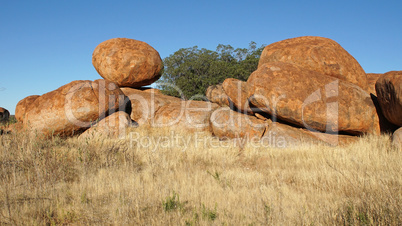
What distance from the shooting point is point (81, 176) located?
18.9ft

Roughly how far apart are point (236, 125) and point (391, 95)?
5.20 m

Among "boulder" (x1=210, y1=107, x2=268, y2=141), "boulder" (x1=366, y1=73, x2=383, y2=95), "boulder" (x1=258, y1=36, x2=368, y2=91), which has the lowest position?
"boulder" (x1=210, y1=107, x2=268, y2=141)

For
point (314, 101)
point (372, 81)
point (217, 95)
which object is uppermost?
point (372, 81)

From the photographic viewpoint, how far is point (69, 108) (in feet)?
37.2

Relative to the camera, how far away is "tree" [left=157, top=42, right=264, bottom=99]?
16.9 metres

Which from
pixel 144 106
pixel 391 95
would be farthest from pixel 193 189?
pixel 144 106

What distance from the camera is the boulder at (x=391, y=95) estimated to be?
781 cm

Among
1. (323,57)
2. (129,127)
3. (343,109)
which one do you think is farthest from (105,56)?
(343,109)

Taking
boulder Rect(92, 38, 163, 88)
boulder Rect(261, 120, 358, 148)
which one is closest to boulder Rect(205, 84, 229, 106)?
boulder Rect(261, 120, 358, 148)

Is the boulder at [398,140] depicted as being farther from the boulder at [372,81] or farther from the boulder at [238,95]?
the boulder at [238,95]

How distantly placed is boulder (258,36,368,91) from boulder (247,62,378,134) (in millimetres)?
843

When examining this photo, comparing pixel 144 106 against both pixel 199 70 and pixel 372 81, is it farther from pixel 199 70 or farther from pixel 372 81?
pixel 372 81

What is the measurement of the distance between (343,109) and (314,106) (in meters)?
0.97

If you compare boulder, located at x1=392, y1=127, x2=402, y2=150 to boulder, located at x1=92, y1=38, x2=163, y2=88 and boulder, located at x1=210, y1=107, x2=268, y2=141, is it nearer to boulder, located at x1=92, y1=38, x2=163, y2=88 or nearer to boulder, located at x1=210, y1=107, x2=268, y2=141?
boulder, located at x1=210, y1=107, x2=268, y2=141
